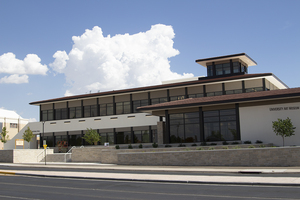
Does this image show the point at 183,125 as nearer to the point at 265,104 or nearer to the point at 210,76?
the point at 265,104

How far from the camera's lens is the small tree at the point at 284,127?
28.0 meters

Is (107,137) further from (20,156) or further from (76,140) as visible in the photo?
(20,156)

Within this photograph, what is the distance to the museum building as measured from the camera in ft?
100.0

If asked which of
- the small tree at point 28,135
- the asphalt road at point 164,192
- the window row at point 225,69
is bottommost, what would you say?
the asphalt road at point 164,192

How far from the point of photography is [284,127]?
28000 mm

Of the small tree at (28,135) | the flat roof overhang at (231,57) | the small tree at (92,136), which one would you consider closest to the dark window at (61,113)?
the small tree at (28,135)

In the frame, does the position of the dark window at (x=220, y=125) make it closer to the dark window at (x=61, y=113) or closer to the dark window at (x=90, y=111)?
the dark window at (x=90, y=111)

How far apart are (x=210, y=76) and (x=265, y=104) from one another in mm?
20291

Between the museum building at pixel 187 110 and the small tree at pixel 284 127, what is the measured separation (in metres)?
0.96

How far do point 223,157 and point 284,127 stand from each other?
21.7ft

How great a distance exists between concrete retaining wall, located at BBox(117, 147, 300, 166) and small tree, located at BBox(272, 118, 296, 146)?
475 centimetres

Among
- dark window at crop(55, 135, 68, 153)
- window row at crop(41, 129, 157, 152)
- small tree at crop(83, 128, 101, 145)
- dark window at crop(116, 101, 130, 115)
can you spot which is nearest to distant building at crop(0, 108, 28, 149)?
window row at crop(41, 129, 157, 152)

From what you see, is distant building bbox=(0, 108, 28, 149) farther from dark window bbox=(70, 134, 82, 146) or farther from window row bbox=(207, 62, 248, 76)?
window row bbox=(207, 62, 248, 76)

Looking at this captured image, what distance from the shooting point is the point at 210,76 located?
1975 inches
